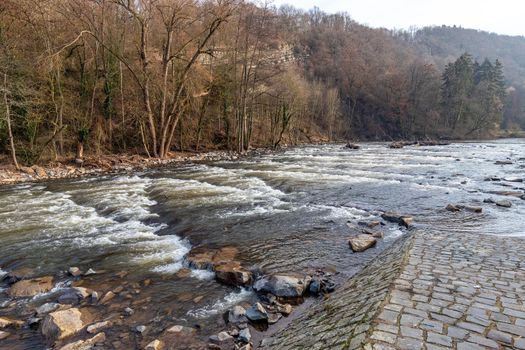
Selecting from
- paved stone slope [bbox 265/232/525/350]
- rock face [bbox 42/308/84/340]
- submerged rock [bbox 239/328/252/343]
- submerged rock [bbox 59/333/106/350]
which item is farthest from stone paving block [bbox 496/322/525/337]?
rock face [bbox 42/308/84/340]

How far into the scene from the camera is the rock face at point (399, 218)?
10500mm

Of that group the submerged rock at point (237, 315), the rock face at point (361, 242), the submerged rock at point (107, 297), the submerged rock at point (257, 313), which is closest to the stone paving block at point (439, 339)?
the submerged rock at point (257, 313)

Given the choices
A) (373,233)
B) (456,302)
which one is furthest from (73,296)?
(373,233)

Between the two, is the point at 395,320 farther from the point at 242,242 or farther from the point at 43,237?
the point at 43,237

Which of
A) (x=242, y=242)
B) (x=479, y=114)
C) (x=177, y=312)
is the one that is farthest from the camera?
(x=479, y=114)

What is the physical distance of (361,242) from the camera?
869 centimetres

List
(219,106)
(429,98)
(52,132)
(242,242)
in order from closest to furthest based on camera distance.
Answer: (242,242) → (52,132) → (219,106) → (429,98)

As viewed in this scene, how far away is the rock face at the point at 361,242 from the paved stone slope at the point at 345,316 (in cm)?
173

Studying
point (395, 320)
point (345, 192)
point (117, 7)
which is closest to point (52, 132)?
point (117, 7)

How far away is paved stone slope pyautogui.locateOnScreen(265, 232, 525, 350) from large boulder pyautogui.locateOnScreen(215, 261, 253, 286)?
5.39ft

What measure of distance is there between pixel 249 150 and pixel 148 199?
2351cm

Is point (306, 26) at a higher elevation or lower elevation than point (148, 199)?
higher

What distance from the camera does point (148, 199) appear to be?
46.5ft

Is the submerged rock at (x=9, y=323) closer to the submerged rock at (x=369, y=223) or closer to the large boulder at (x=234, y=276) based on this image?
the large boulder at (x=234, y=276)
